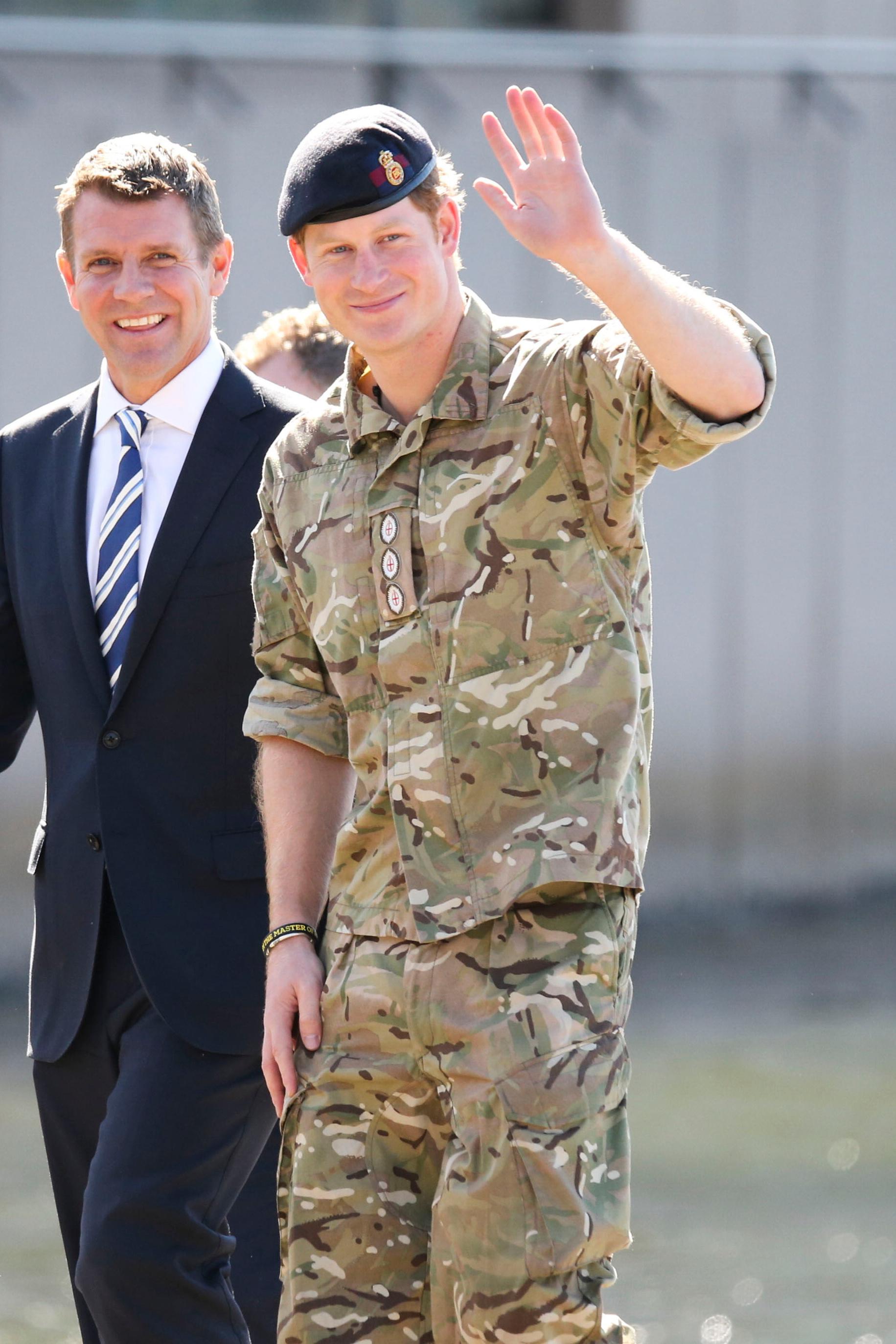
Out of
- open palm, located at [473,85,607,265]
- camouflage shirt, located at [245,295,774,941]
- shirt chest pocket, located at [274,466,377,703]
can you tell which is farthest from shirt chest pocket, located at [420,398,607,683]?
open palm, located at [473,85,607,265]

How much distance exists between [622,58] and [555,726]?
22.0 feet

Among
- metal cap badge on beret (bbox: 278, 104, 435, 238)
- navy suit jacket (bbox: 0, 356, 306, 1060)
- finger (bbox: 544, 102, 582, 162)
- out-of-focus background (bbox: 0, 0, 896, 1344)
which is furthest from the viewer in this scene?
out-of-focus background (bbox: 0, 0, 896, 1344)

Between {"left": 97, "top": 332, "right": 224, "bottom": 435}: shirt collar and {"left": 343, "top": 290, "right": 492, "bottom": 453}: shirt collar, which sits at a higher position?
{"left": 97, "top": 332, "right": 224, "bottom": 435}: shirt collar

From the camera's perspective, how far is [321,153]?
7.35ft

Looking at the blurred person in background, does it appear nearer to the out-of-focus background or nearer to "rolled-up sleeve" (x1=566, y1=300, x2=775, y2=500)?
"rolled-up sleeve" (x1=566, y1=300, x2=775, y2=500)

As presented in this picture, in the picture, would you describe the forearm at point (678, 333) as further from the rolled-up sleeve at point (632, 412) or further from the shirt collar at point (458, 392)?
the shirt collar at point (458, 392)

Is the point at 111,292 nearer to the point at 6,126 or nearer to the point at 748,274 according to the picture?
the point at 6,126

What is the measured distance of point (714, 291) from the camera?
801 cm

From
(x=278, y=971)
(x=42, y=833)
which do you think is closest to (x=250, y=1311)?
(x=42, y=833)

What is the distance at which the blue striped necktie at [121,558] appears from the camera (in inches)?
116

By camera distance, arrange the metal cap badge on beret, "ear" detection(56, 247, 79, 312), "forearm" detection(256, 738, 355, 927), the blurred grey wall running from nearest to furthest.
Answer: the metal cap badge on beret
"forearm" detection(256, 738, 355, 927)
"ear" detection(56, 247, 79, 312)
the blurred grey wall

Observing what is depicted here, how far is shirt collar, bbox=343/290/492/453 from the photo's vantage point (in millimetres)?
2252

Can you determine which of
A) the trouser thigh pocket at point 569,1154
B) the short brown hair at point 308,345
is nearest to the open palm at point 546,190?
the trouser thigh pocket at point 569,1154

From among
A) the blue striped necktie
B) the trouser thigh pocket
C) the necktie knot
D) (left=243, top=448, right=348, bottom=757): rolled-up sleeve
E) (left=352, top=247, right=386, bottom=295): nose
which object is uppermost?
(left=352, top=247, right=386, bottom=295): nose
